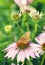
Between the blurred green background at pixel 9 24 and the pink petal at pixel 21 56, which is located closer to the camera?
the pink petal at pixel 21 56

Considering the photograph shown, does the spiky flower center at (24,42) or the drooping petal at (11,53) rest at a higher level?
the spiky flower center at (24,42)

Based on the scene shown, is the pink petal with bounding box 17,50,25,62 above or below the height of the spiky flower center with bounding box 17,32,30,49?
below

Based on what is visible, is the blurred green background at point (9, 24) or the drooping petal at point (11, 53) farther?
the blurred green background at point (9, 24)

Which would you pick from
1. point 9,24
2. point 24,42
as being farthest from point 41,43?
point 9,24

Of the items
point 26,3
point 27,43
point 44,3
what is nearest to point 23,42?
point 27,43

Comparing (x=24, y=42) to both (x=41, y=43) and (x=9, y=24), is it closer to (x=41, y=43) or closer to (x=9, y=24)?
(x=41, y=43)

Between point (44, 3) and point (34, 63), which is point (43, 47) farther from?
point (44, 3)

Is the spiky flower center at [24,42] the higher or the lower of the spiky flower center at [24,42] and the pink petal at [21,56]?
the higher

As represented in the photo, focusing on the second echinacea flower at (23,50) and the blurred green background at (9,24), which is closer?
the second echinacea flower at (23,50)

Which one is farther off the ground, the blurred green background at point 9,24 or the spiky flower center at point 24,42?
the spiky flower center at point 24,42

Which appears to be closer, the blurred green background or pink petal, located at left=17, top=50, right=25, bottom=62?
pink petal, located at left=17, top=50, right=25, bottom=62
